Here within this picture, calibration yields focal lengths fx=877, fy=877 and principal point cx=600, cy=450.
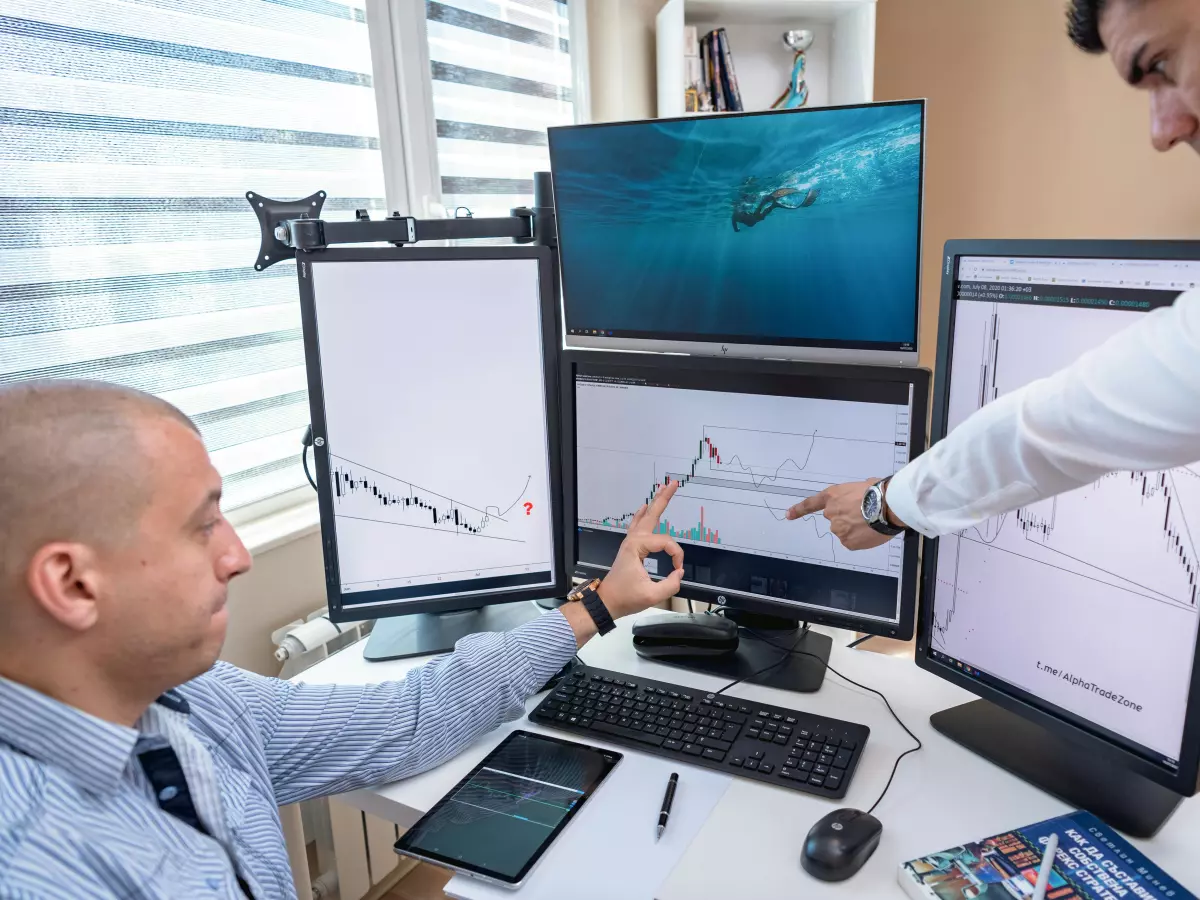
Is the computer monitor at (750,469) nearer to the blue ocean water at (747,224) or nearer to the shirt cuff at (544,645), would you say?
the blue ocean water at (747,224)

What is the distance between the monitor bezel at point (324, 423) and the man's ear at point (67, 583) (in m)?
0.68

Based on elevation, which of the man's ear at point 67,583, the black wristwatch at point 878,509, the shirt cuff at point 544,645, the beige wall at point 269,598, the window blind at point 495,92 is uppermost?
the window blind at point 495,92

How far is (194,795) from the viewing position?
0.84 metres

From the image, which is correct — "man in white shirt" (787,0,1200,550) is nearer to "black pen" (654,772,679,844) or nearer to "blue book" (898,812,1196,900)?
"blue book" (898,812,1196,900)

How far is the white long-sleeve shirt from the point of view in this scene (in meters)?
0.78

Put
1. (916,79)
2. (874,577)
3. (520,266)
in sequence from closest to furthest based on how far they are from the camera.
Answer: (874,577) < (520,266) < (916,79)

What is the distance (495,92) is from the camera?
8.10 feet

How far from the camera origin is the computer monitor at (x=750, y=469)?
1219 millimetres

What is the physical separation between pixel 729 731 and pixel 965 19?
3.03 metres

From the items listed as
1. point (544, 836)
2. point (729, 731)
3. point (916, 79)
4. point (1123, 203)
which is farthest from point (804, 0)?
point (544, 836)

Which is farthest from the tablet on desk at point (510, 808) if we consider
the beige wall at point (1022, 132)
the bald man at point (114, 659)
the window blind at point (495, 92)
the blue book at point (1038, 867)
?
the beige wall at point (1022, 132)

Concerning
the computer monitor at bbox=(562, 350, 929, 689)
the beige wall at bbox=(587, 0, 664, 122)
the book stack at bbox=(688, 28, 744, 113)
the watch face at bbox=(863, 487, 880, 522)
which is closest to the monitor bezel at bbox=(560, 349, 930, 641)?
the computer monitor at bbox=(562, 350, 929, 689)

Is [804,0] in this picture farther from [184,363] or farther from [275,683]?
[275,683]

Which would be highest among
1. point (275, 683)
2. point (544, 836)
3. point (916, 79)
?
point (916, 79)
